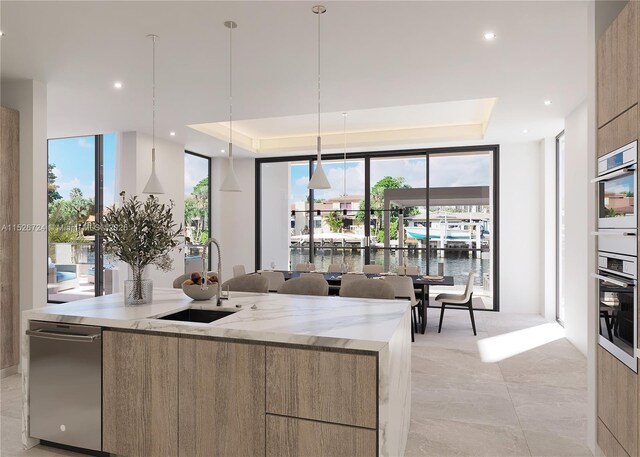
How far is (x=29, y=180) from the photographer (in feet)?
13.1

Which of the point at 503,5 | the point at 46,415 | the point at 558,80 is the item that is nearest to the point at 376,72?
the point at 503,5

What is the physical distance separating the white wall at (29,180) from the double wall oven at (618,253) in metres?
4.69

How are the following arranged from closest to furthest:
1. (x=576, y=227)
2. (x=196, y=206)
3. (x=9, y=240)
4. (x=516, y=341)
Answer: (x=9, y=240)
(x=576, y=227)
(x=516, y=341)
(x=196, y=206)

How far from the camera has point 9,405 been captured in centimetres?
327

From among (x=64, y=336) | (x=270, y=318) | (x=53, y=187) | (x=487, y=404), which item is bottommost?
(x=487, y=404)

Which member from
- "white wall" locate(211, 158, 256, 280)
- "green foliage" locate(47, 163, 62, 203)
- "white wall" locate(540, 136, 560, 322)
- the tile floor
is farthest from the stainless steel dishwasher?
"white wall" locate(540, 136, 560, 322)

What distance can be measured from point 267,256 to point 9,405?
18.1ft

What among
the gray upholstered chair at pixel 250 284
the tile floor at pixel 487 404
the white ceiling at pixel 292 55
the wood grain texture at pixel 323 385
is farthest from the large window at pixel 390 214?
the wood grain texture at pixel 323 385

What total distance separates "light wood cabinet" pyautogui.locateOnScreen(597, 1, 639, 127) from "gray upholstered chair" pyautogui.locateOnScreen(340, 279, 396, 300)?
1.85m

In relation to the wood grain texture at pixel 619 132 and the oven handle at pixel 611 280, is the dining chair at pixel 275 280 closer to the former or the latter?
the oven handle at pixel 611 280

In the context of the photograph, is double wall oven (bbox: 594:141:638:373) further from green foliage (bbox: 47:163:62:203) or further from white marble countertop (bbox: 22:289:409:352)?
green foliage (bbox: 47:163:62:203)

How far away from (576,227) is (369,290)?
3.10m

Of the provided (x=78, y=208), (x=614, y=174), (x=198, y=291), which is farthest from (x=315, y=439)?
(x=78, y=208)

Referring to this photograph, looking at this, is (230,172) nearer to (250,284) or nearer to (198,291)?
(250,284)
